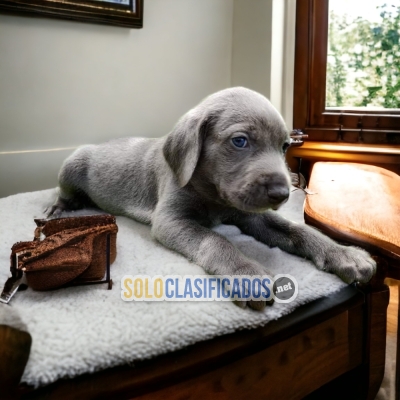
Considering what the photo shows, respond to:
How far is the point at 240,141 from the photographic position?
1.00 metres

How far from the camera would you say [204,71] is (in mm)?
2264

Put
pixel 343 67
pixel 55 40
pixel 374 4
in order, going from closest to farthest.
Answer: pixel 55 40 → pixel 374 4 → pixel 343 67

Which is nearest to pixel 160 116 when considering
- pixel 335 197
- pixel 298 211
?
pixel 298 211

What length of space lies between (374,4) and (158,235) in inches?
68.6

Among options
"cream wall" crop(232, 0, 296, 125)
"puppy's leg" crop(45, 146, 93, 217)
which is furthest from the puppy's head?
"cream wall" crop(232, 0, 296, 125)

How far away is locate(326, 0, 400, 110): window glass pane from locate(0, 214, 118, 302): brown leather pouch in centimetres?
176

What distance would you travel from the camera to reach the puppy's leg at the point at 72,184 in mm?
1537

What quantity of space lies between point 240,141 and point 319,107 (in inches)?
57.9

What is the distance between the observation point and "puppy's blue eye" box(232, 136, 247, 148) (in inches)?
39.4

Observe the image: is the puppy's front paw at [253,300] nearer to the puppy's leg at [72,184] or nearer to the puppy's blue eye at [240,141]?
the puppy's blue eye at [240,141]

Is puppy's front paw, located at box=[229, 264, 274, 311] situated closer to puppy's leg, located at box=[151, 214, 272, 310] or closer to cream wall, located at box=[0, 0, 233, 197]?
puppy's leg, located at box=[151, 214, 272, 310]

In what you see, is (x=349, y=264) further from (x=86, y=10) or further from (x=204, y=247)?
(x=86, y=10)

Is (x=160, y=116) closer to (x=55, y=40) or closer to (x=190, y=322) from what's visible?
(x=55, y=40)

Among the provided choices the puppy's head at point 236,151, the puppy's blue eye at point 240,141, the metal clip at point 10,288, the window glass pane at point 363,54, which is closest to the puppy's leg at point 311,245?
the puppy's head at point 236,151
